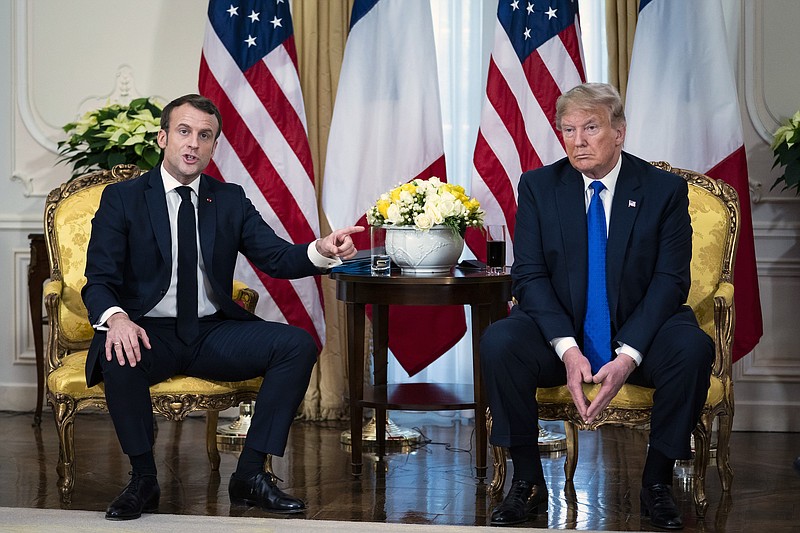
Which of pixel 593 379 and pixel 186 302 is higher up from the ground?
pixel 186 302

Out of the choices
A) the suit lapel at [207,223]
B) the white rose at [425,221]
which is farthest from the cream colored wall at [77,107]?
the white rose at [425,221]

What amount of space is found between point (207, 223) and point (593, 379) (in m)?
1.51

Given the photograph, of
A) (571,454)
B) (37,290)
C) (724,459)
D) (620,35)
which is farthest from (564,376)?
(37,290)

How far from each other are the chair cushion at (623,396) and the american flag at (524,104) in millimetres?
1448

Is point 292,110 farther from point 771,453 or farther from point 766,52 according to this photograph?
point 771,453

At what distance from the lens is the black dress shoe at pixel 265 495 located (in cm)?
330

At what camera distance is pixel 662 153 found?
4578 millimetres

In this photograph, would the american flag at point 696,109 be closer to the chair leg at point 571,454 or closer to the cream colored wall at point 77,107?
the cream colored wall at point 77,107

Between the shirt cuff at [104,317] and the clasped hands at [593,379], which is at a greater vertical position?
the shirt cuff at [104,317]

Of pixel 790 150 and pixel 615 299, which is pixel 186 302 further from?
pixel 790 150

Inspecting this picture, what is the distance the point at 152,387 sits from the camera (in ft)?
11.1

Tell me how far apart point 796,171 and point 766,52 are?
0.84 m

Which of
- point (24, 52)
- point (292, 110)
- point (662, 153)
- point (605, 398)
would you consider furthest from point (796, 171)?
point (24, 52)

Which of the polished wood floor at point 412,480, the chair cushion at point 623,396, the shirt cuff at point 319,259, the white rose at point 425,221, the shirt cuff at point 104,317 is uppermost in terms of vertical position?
the white rose at point 425,221
